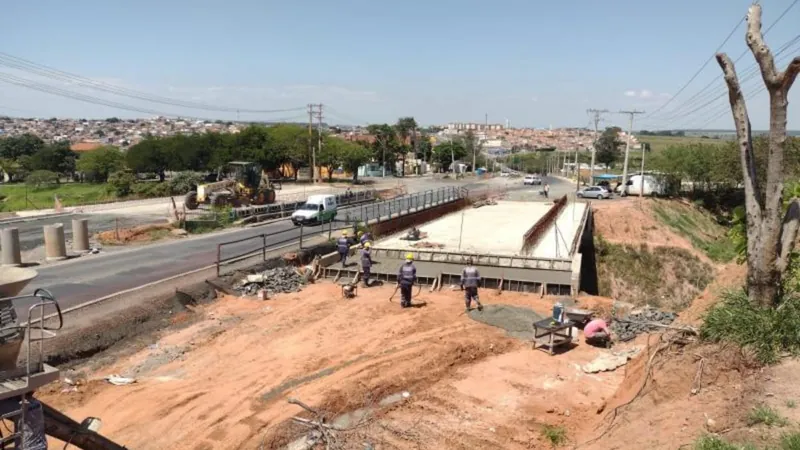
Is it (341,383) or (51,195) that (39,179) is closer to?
(51,195)

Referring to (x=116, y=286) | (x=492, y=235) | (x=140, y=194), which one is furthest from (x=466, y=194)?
(x=116, y=286)

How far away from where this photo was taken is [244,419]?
408 inches

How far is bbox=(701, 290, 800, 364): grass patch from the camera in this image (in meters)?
8.77

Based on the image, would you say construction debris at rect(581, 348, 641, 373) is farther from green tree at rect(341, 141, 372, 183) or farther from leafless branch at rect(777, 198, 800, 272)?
green tree at rect(341, 141, 372, 183)

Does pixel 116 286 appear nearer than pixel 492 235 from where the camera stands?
Yes

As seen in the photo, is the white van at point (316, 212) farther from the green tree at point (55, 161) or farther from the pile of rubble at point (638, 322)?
the green tree at point (55, 161)

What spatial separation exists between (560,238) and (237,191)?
21709mm

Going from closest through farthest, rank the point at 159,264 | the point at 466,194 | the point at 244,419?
the point at 244,419 < the point at 159,264 < the point at 466,194

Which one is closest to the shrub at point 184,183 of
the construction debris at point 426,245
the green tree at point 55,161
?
the construction debris at point 426,245

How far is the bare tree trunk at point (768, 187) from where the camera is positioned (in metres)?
9.40

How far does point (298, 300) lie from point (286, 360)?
542 cm

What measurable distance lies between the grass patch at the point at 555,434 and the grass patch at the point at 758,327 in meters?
2.98

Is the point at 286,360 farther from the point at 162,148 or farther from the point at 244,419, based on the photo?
the point at 162,148

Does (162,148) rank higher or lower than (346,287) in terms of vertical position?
higher
